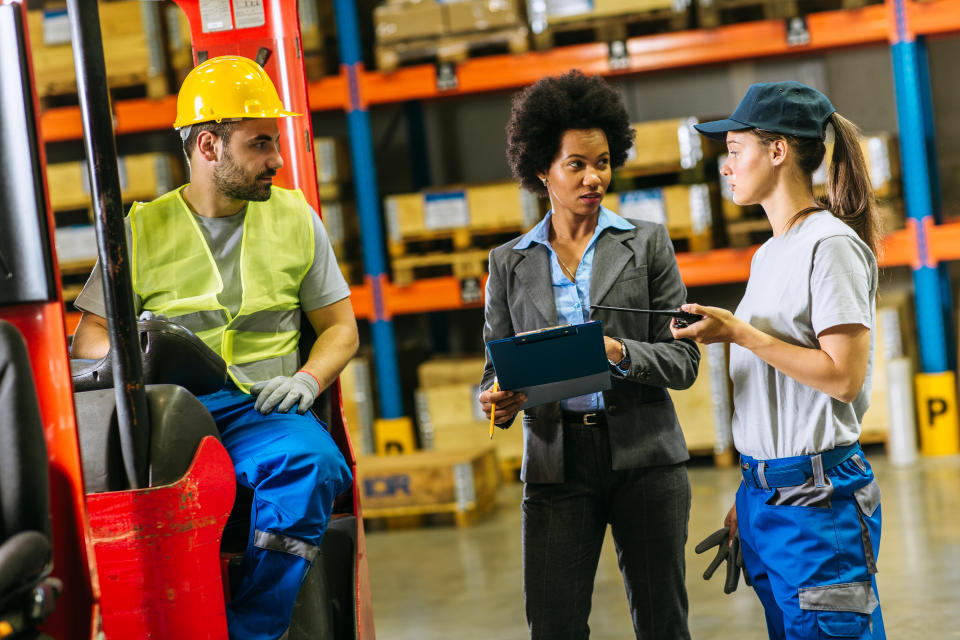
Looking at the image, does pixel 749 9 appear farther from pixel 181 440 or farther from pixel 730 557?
pixel 181 440

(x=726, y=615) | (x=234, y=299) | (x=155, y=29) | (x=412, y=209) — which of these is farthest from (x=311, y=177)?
(x=155, y=29)

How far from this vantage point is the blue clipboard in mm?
2562

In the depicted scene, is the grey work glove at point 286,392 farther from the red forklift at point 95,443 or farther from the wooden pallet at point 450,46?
the wooden pallet at point 450,46

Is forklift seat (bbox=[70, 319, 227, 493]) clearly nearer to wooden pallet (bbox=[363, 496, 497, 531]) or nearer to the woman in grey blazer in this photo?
the woman in grey blazer

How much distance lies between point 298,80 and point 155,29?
457cm

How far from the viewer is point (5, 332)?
80.5 inches

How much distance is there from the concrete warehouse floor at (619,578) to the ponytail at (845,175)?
219cm

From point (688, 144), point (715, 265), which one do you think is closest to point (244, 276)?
point (688, 144)

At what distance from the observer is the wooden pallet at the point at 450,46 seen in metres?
7.00

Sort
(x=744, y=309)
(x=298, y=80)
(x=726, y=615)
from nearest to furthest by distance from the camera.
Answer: (x=744, y=309) → (x=298, y=80) → (x=726, y=615)

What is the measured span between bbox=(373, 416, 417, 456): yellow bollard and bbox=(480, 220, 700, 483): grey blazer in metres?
4.64

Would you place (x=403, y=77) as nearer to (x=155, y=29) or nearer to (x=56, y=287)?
(x=155, y=29)

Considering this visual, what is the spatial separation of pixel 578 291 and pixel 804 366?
78 cm

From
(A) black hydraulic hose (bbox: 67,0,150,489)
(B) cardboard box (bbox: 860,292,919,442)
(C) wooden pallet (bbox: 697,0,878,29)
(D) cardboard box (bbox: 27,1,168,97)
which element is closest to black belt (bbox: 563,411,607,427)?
(A) black hydraulic hose (bbox: 67,0,150,489)
